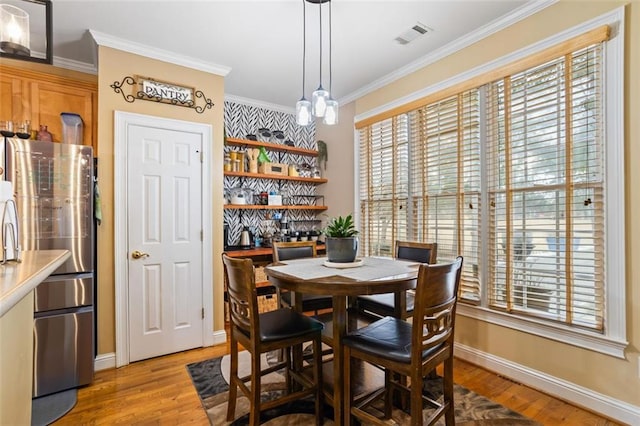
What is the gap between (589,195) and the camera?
6.84ft

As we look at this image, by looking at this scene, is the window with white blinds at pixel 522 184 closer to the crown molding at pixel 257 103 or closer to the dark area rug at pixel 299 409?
the dark area rug at pixel 299 409

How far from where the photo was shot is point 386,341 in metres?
1.65

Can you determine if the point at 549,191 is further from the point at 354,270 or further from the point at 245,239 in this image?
the point at 245,239

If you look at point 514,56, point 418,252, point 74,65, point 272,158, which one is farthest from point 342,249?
point 74,65

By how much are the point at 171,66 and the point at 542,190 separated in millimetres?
3368

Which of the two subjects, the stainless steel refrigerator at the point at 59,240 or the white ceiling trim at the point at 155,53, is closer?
the stainless steel refrigerator at the point at 59,240

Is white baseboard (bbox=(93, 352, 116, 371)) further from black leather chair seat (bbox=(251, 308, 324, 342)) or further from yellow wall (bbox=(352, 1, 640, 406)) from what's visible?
yellow wall (bbox=(352, 1, 640, 406))

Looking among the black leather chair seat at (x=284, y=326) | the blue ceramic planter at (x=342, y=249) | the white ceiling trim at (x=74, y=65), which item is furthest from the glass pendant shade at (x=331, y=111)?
the white ceiling trim at (x=74, y=65)

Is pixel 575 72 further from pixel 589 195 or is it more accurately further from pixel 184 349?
pixel 184 349

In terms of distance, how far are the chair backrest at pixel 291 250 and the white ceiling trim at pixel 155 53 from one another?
1.94 m

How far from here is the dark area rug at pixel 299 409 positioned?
6.39ft

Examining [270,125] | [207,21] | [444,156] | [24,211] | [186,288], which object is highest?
[207,21]

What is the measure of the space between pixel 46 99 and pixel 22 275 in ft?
8.52

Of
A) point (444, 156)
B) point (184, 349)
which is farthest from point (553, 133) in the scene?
point (184, 349)
